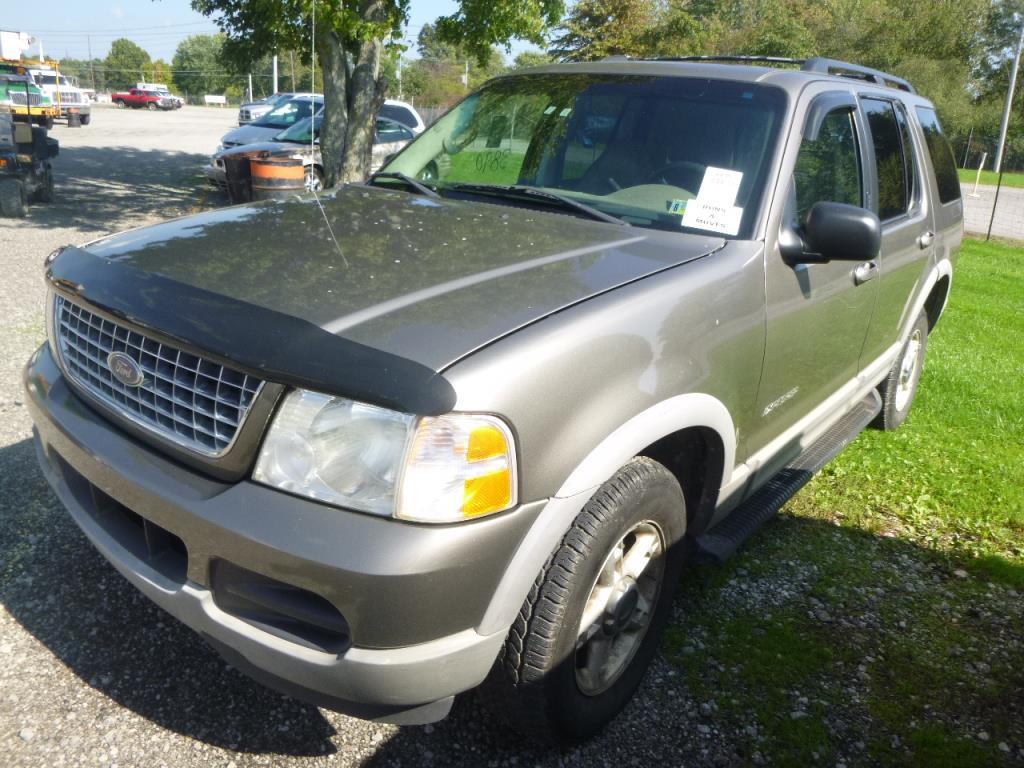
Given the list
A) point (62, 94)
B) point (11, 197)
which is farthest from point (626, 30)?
point (11, 197)

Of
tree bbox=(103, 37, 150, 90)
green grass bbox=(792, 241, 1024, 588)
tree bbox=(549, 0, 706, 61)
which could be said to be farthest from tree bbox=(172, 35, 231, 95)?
green grass bbox=(792, 241, 1024, 588)

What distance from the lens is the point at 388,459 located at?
1.78 metres

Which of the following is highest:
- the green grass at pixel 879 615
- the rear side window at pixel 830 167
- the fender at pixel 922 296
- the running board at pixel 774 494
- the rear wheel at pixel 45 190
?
the rear side window at pixel 830 167

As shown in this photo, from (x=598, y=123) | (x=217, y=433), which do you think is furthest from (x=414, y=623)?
(x=598, y=123)

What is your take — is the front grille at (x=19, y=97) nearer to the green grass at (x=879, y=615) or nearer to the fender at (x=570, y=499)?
the green grass at (x=879, y=615)

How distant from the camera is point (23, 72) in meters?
16.7

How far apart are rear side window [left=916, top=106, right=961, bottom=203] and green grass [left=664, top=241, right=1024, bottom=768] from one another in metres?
1.45

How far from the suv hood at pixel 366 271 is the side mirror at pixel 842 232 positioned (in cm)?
34

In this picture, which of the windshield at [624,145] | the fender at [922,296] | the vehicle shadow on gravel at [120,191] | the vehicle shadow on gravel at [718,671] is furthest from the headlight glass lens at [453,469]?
the vehicle shadow on gravel at [120,191]

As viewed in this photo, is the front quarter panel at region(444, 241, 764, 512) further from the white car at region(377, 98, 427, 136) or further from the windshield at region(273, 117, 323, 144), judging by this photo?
the white car at region(377, 98, 427, 136)

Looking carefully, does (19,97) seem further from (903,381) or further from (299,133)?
(903,381)

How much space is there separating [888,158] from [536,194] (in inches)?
72.5

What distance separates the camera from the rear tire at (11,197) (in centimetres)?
1058

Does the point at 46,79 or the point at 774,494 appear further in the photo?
the point at 46,79
